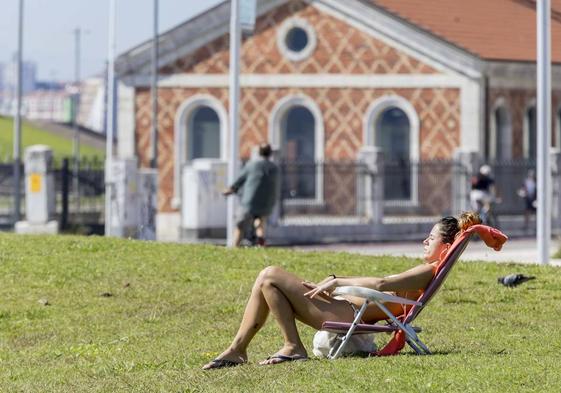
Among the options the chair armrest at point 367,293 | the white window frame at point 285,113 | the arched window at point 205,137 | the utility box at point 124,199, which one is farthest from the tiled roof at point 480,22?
the chair armrest at point 367,293

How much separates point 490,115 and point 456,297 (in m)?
30.2

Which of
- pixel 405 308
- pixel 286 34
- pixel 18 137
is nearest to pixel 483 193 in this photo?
pixel 286 34

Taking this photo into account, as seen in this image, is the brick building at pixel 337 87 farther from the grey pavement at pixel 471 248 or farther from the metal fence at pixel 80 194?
the grey pavement at pixel 471 248

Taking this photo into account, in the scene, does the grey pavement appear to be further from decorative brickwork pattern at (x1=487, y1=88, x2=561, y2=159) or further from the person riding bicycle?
decorative brickwork pattern at (x1=487, y1=88, x2=561, y2=159)

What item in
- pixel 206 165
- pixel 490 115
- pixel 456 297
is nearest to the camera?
pixel 456 297

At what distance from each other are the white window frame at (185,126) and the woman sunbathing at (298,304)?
113ft

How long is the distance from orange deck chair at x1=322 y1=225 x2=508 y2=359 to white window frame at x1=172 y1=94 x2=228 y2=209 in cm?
3449

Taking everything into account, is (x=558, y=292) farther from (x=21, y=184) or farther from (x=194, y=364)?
(x=21, y=184)

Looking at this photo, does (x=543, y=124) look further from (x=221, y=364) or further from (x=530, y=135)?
(x=530, y=135)

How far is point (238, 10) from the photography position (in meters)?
30.1

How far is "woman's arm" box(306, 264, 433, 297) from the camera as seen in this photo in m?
11.6

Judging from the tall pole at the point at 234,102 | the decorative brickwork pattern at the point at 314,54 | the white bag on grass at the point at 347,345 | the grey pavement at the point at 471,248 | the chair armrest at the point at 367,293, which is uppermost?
the decorative brickwork pattern at the point at 314,54

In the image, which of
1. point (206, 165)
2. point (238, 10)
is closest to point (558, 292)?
point (238, 10)

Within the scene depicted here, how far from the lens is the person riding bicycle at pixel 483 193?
37469mm
